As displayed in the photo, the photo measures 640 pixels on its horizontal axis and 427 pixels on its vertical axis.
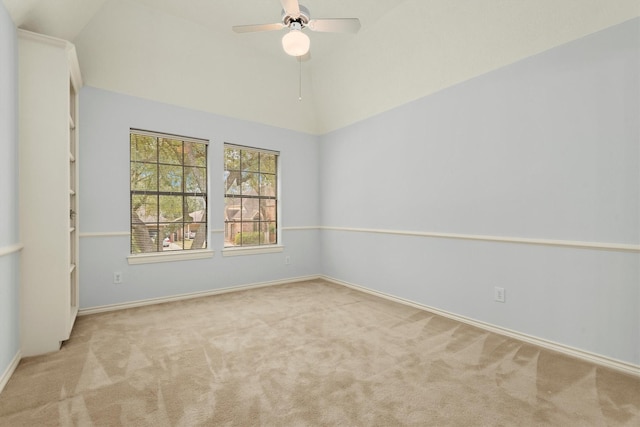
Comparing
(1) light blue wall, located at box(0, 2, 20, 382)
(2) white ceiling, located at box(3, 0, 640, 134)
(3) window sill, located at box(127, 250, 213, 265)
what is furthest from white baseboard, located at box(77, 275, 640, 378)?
(2) white ceiling, located at box(3, 0, 640, 134)

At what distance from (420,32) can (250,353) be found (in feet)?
11.0

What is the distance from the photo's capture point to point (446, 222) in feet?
10.6

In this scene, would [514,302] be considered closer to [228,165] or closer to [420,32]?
[420,32]

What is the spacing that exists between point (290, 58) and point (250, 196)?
2.03 m

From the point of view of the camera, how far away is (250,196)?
15.0 feet

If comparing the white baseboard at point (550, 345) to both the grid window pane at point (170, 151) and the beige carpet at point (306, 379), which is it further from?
the grid window pane at point (170, 151)

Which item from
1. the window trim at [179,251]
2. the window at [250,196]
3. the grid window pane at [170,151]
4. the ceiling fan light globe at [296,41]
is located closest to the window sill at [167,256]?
the window trim at [179,251]

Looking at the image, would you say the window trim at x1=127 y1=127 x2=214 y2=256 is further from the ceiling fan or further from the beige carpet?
the ceiling fan

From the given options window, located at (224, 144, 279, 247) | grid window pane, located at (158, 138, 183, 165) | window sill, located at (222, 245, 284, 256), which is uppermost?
grid window pane, located at (158, 138, 183, 165)

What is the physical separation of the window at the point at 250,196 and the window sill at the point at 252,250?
0.49 feet

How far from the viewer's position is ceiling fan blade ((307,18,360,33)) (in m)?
2.35

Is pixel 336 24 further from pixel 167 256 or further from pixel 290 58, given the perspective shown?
pixel 167 256

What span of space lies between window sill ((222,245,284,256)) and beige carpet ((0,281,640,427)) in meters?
1.32

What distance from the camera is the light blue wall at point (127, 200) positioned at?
3.27 m
